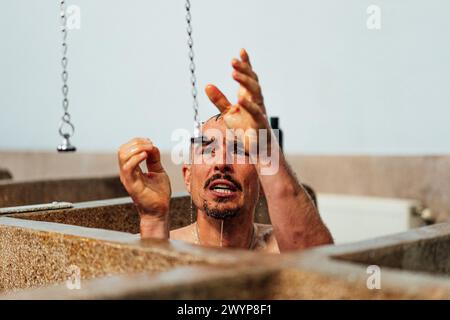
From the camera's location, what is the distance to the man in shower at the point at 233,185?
1.93 metres

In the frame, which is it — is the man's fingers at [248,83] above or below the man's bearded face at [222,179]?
above

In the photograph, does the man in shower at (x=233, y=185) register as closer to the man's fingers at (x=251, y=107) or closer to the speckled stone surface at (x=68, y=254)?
the man's fingers at (x=251, y=107)

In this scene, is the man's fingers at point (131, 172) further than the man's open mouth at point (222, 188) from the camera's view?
No

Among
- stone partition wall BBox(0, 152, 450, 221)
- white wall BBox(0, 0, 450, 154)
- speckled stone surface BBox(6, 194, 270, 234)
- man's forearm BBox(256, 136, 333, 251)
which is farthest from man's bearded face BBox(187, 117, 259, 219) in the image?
white wall BBox(0, 0, 450, 154)

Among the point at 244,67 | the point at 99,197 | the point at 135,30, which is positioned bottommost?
the point at 99,197

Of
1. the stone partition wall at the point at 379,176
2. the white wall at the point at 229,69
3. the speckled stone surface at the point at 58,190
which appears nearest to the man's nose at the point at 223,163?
the speckled stone surface at the point at 58,190

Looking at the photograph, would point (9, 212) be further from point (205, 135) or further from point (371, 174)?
point (371, 174)

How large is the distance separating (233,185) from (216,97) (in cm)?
33

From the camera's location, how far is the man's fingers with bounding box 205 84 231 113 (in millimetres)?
2207

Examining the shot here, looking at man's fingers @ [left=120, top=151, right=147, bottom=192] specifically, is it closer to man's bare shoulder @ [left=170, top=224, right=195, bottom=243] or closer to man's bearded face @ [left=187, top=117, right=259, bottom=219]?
man's bearded face @ [left=187, top=117, right=259, bottom=219]
